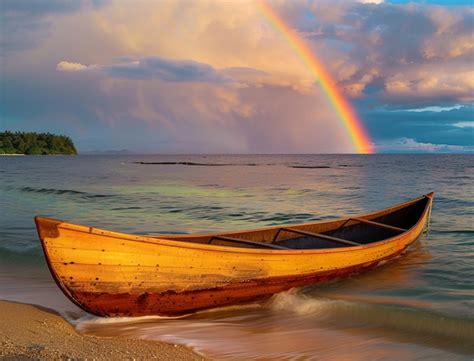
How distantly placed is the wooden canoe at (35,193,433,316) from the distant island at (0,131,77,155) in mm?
185855

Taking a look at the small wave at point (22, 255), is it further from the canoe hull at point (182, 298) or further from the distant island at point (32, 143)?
the distant island at point (32, 143)

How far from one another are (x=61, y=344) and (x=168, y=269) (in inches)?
70.2

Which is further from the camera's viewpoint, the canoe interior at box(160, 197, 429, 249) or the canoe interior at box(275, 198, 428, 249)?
the canoe interior at box(275, 198, 428, 249)

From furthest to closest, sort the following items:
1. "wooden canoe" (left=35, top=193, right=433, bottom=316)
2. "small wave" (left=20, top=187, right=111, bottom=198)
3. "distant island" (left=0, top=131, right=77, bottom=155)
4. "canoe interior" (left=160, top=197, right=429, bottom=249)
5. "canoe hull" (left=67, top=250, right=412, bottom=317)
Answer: "distant island" (left=0, top=131, right=77, bottom=155), "small wave" (left=20, top=187, right=111, bottom=198), "canoe interior" (left=160, top=197, right=429, bottom=249), "canoe hull" (left=67, top=250, right=412, bottom=317), "wooden canoe" (left=35, top=193, right=433, bottom=316)

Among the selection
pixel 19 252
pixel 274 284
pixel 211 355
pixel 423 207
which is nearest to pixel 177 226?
pixel 19 252

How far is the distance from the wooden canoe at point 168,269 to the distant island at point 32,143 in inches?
7317

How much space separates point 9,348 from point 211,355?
2.35 m

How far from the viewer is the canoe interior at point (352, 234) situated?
34.2 feet

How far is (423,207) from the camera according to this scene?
1501 centimetres


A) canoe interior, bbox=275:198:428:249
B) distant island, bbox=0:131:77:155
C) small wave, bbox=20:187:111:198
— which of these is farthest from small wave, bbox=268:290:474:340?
distant island, bbox=0:131:77:155

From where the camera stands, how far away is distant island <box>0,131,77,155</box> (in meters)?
175

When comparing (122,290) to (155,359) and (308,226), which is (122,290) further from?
(308,226)

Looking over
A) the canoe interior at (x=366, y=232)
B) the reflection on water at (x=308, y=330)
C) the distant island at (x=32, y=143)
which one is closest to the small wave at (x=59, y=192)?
the canoe interior at (x=366, y=232)

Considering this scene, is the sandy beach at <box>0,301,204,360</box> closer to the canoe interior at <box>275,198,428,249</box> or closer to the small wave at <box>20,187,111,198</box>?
the canoe interior at <box>275,198,428,249</box>
